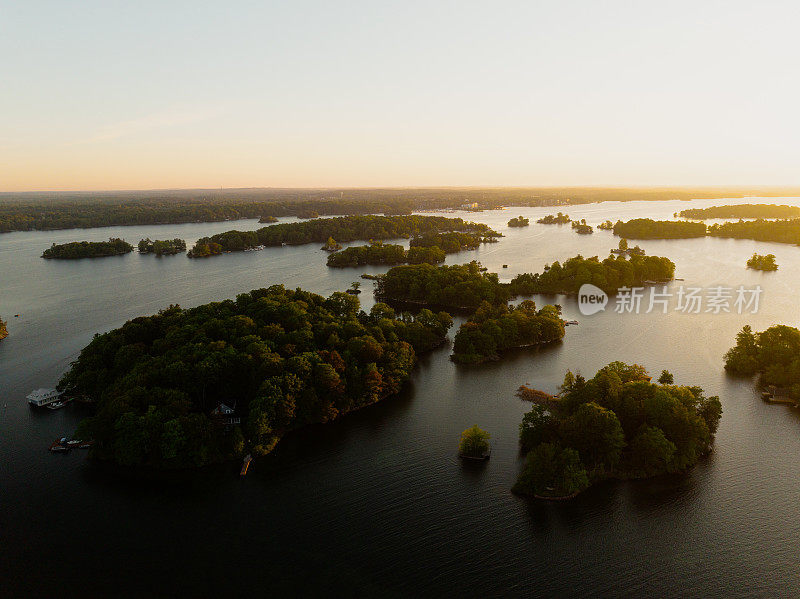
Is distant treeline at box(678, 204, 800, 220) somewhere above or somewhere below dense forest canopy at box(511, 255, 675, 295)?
above

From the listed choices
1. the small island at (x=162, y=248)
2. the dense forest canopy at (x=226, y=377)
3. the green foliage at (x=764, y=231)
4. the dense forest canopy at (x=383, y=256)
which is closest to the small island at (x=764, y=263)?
the green foliage at (x=764, y=231)

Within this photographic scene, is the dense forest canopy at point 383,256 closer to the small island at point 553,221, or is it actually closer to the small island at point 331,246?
the small island at point 331,246

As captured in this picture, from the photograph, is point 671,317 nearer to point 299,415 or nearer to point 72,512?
point 299,415

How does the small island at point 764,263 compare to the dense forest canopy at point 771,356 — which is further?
the small island at point 764,263

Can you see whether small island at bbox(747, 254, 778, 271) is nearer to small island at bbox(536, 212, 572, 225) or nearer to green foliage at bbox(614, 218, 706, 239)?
green foliage at bbox(614, 218, 706, 239)

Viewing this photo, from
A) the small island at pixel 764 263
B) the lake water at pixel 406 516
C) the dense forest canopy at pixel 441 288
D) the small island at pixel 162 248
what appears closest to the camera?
the lake water at pixel 406 516

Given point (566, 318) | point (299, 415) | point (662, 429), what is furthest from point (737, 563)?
point (566, 318)

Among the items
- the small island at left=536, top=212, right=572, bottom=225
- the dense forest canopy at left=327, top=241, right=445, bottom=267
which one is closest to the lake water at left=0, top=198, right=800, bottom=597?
the dense forest canopy at left=327, top=241, right=445, bottom=267

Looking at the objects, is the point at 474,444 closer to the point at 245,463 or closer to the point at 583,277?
the point at 245,463
